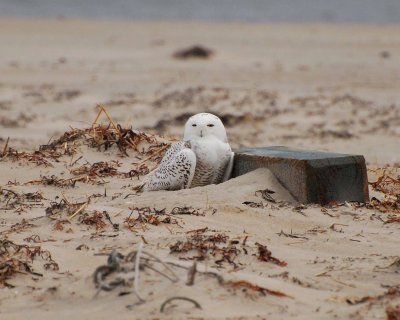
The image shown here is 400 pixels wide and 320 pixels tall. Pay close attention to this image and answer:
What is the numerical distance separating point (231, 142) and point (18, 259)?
5964mm

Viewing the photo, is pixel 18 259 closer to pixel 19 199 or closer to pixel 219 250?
pixel 219 250

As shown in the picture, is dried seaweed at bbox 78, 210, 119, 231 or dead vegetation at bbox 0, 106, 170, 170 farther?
dead vegetation at bbox 0, 106, 170, 170

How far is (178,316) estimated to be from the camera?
155 inches

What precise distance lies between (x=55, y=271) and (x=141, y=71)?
12.9m

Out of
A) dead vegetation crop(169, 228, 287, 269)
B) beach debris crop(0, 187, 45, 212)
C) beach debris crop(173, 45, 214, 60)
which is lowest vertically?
dead vegetation crop(169, 228, 287, 269)

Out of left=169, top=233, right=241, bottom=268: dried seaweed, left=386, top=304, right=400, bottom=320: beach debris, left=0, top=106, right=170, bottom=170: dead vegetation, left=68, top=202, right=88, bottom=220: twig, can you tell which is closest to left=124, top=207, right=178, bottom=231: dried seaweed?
left=68, top=202, right=88, bottom=220: twig

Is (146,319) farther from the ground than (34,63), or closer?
closer

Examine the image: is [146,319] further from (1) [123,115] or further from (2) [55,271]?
(1) [123,115]

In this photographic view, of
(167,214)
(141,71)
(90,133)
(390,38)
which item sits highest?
(390,38)

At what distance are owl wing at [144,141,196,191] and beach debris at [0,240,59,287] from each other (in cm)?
147

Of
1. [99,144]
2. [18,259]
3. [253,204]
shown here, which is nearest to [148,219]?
[253,204]

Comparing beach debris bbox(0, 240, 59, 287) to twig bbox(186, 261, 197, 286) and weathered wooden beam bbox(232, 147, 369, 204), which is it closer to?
twig bbox(186, 261, 197, 286)

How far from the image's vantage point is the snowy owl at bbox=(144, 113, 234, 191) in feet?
20.0

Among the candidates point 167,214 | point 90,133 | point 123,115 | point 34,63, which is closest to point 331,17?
point 34,63
